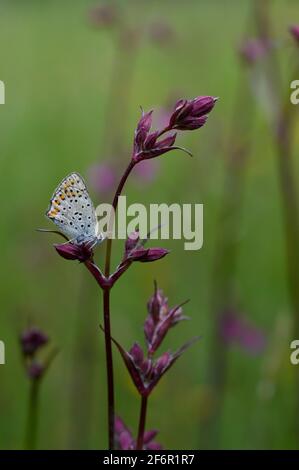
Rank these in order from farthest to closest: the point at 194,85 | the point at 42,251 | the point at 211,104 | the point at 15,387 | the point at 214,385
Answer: the point at 194,85
the point at 42,251
the point at 15,387
the point at 214,385
the point at 211,104

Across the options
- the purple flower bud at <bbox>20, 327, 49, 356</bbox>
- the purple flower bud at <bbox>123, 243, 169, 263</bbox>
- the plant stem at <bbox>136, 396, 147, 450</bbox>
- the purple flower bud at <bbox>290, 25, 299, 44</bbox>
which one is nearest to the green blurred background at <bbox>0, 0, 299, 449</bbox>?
the purple flower bud at <bbox>290, 25, 299, 44</bbox>

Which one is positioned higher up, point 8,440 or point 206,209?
point 206,209

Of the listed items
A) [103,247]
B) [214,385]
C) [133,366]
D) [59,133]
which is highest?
[59,133]

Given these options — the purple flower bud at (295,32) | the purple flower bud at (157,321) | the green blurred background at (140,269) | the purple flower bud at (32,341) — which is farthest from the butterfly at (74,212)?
the green blurred background at (140,269)

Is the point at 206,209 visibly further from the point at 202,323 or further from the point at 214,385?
the point at 214,385

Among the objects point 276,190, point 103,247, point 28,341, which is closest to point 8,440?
point 103,247

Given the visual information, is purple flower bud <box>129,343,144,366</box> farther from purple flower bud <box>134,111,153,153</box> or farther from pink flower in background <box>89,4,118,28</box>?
pink flower in background <box>89,4,118,28</box>

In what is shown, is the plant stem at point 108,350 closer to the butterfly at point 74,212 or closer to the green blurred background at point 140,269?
the butterfly at point 74,212

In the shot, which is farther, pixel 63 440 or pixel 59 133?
pixel 59 133

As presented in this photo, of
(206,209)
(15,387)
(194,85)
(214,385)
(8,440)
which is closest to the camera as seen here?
(214,385)
